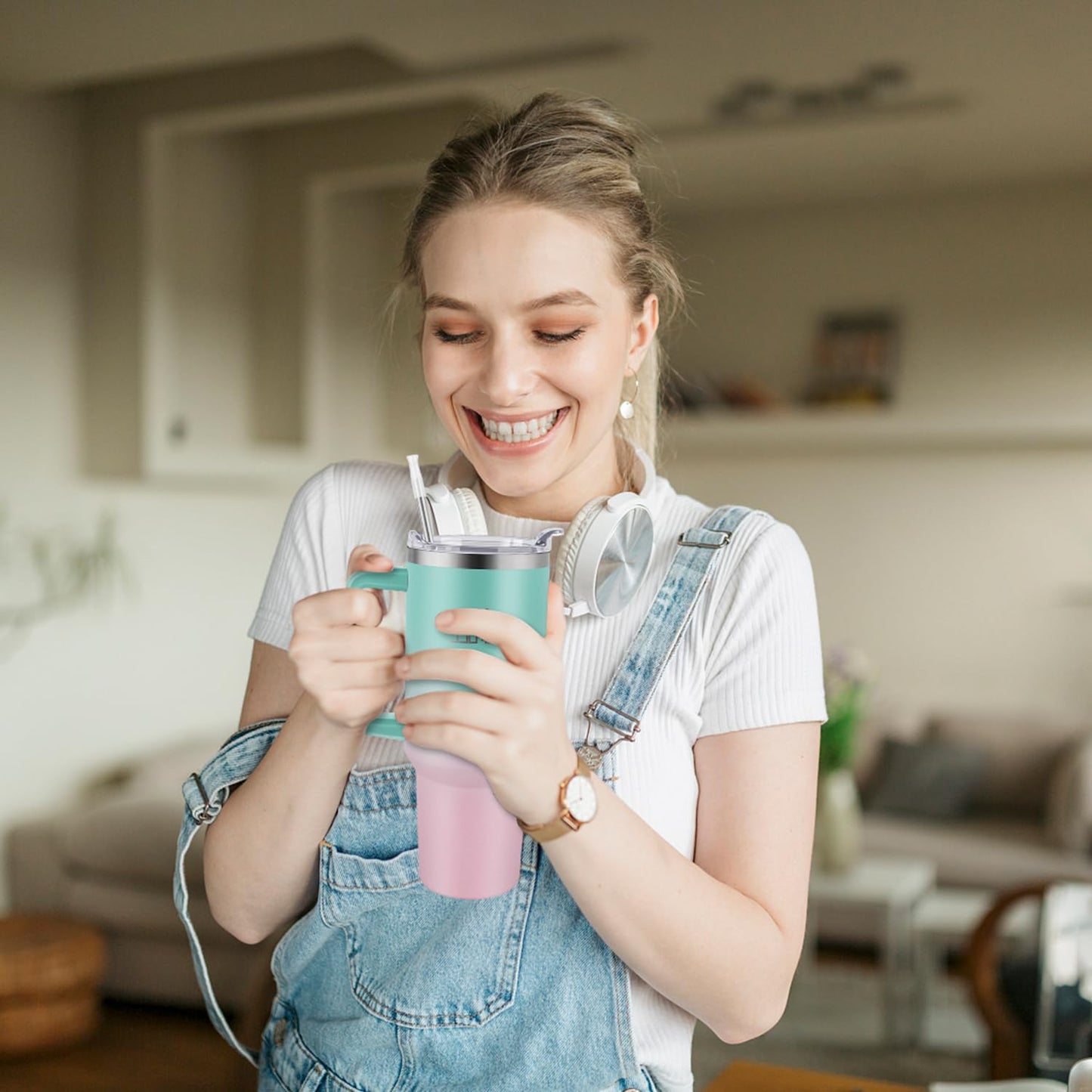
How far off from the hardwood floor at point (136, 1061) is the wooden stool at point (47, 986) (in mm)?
50

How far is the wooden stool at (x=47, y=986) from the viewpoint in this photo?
3.03 metres

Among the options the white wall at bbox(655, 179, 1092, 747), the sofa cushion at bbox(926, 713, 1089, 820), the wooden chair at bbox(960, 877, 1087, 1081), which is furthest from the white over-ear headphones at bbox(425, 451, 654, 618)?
the white wall at bbox(655, 179, 1092, 747)

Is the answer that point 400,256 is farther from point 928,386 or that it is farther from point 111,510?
point 928,386

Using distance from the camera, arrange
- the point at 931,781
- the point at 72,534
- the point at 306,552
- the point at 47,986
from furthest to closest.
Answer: the point at 931,781 → the point at 72,534 → the point at 47,986 → the point at 306,552

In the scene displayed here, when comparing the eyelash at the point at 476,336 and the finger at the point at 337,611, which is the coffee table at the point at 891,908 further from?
the finger at the point at 337,611

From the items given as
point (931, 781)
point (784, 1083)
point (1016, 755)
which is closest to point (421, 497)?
point (784, 1083)

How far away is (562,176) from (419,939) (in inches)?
22.5

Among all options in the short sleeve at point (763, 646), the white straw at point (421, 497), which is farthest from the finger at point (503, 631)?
the short sleeve at point (763, 646)

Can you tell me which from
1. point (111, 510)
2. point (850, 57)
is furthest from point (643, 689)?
point (111, 510)

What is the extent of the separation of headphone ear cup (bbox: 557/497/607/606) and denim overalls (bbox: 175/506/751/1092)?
7cm

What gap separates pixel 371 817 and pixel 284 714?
104mm

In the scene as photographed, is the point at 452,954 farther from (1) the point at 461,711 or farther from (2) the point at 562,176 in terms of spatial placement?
(2) the point at 562,176

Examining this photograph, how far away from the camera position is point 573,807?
0.70m

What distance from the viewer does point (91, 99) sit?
12.6 ft
